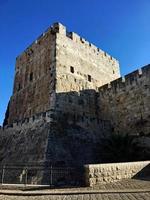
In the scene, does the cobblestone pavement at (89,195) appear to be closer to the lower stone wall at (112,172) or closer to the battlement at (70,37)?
the lower stone wall at (112,172)

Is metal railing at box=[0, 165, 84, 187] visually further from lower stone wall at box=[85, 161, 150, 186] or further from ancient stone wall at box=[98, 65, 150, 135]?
ancient stone wall at box=[98, 65, 150, 135]

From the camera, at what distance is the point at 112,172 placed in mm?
7734

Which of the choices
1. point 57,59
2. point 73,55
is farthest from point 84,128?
point 73,55

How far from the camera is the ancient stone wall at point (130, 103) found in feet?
47.3

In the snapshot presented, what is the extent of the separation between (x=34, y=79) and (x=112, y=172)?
1327cm

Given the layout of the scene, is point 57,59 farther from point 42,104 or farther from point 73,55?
point 42,104

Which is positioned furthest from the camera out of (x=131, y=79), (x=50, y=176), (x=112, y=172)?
(x=131, y=79)

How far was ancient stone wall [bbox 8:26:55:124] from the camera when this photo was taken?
55.7 ft

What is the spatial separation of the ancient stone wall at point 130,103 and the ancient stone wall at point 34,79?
16.0ft

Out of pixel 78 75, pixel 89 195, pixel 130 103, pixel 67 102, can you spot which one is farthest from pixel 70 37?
pixel 89 195

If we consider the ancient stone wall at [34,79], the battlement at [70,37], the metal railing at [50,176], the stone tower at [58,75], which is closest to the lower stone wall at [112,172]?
the metal railing at [50,176]

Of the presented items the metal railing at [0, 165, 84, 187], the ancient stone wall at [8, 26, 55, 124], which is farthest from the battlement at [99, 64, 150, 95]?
the metal railing at [0, 165, 84, 187]

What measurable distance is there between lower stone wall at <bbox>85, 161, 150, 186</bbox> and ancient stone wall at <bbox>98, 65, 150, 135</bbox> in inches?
208

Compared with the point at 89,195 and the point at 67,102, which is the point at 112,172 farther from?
the point at 67,102
